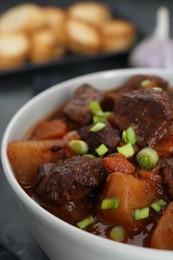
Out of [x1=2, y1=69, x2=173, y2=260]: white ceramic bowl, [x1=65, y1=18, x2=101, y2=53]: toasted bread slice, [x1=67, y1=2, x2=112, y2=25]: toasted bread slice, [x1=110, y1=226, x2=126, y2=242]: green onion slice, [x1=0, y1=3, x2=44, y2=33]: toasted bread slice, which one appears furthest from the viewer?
Answer: [x1=67, y1=2, x2=112, y2=25]: toasted bread slice

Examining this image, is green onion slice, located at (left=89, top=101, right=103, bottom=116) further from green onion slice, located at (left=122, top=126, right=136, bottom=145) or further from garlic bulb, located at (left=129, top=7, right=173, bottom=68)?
garlic bulb, located at (left=129, top=7, right=173, bottom=68)

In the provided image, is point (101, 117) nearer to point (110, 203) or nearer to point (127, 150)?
point (127, 150)

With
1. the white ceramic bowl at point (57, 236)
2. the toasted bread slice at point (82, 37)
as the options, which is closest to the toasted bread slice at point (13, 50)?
the toasted bread slice at point (82, 37)

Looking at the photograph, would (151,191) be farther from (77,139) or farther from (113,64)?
(113,64)

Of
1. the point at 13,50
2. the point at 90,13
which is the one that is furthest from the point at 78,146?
the point at 90,13

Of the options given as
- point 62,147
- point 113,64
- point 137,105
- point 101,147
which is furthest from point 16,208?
point 113,64

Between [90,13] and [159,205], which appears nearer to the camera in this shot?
[159,205]

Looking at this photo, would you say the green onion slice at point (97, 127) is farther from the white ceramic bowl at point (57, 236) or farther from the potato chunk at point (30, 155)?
the white ceramic bowl at point (57, 236)

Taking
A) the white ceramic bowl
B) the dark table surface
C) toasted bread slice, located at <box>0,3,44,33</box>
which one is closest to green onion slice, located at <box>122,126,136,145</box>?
the white ceramic bowl
